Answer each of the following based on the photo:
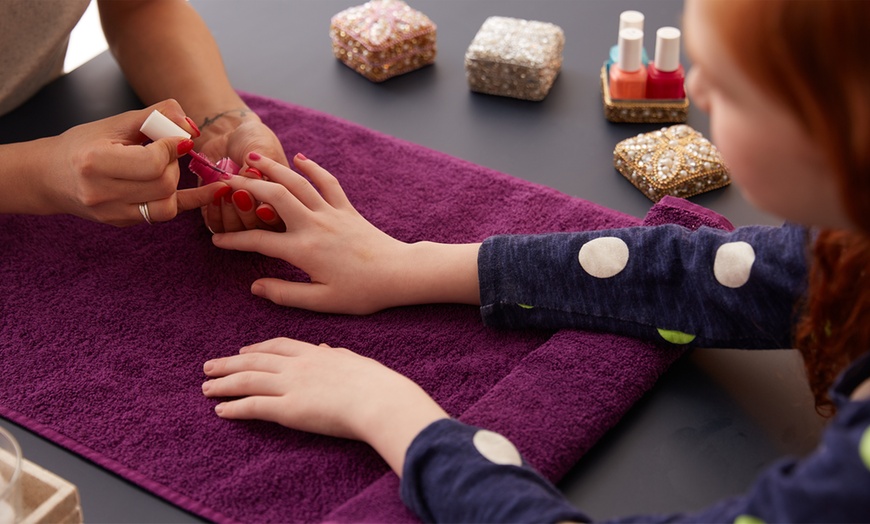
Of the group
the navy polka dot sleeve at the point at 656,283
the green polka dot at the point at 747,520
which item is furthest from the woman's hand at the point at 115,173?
the green polka dot at the point at 747,520

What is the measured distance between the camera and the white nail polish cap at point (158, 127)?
0.89 metres

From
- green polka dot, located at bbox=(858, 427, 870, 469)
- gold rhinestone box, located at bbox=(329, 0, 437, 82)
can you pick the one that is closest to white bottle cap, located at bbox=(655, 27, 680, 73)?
gold rhinestone box, located at bbox=(329, 0, 437, 82)

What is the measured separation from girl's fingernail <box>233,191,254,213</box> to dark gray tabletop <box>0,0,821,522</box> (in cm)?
28

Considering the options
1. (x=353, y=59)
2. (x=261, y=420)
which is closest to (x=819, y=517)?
(x=261, y=420)

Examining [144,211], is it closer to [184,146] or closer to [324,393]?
[184,146]

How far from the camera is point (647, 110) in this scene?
1.13 m

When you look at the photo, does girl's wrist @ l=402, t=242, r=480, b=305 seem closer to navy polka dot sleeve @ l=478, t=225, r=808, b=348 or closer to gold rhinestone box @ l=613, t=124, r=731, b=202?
navy polka dot sleeve @ l=478, t=225, r=808, b=348

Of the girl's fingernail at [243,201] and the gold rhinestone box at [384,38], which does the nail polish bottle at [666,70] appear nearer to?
the gold rhinestone box at [384,38]

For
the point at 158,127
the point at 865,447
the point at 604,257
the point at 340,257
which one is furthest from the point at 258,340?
the point at 865,447

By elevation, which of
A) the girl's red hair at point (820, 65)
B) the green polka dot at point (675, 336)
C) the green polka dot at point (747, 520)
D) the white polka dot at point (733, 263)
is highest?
the girl's red hair at point (820, 65)

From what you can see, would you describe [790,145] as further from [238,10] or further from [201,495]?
[238,10]

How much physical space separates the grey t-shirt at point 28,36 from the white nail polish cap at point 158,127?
0.29 metres

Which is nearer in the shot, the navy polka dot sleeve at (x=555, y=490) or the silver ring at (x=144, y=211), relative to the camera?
the navy polka dot sleeve at (x=555, y=490)

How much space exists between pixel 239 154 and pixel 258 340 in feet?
0.81
